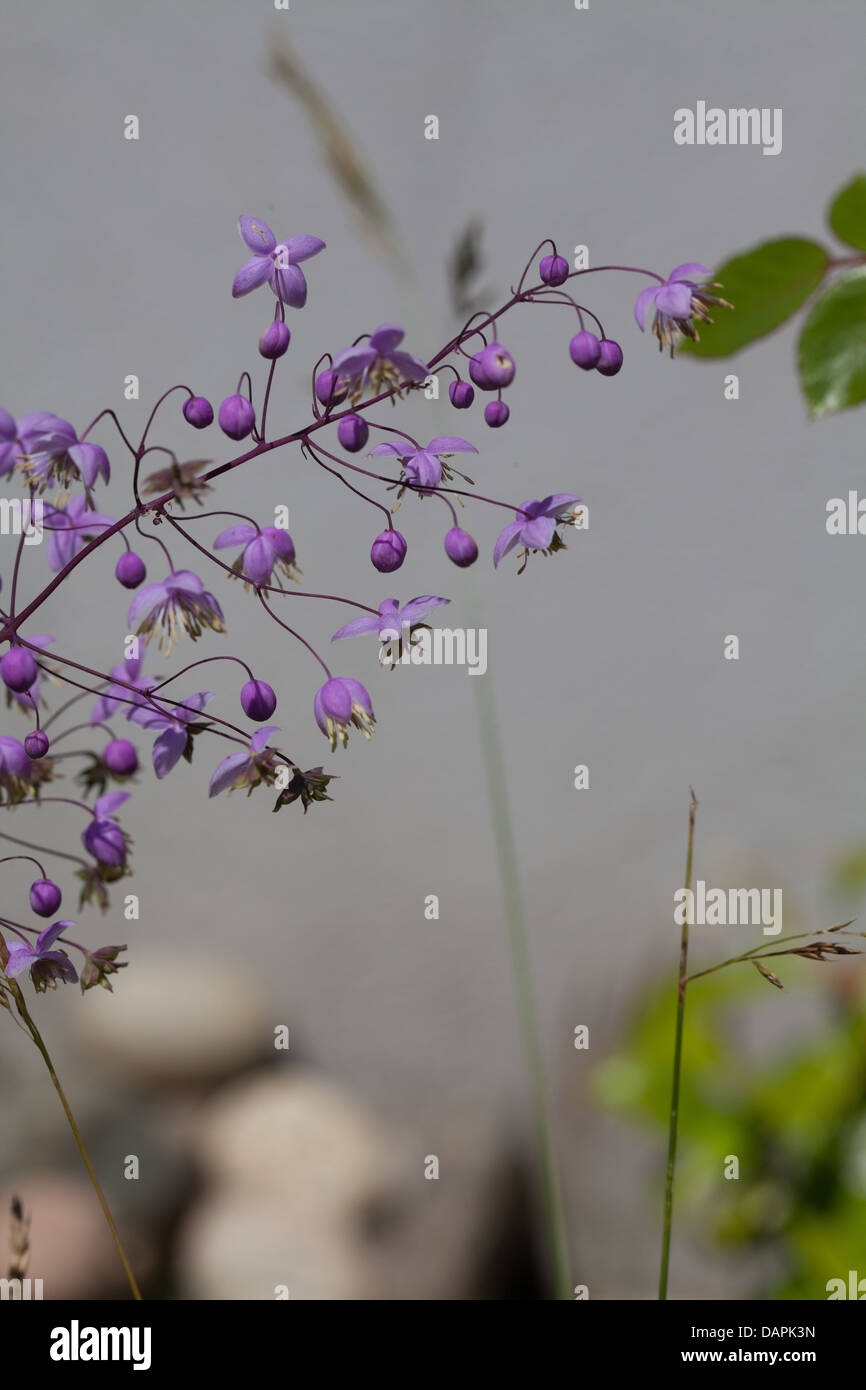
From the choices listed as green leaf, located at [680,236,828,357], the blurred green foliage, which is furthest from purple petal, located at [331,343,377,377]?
the blurred green foliage

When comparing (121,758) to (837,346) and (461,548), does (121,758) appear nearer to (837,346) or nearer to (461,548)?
(461,548)

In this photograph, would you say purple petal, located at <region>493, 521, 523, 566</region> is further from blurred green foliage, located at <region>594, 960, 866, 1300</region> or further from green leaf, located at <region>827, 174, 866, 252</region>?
blurred green foliage, located at <region>594, 960, 866, 1300</region>

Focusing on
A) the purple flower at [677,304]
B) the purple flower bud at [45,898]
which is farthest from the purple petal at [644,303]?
the purple flower bud at [45,898]

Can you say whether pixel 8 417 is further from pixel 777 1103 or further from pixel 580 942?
pixel 580 942

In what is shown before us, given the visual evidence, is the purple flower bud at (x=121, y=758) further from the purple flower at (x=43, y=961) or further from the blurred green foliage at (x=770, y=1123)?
the blurred green foliage at (x=770, y=1123)

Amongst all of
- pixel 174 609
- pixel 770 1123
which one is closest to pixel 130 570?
pixel 174 609
